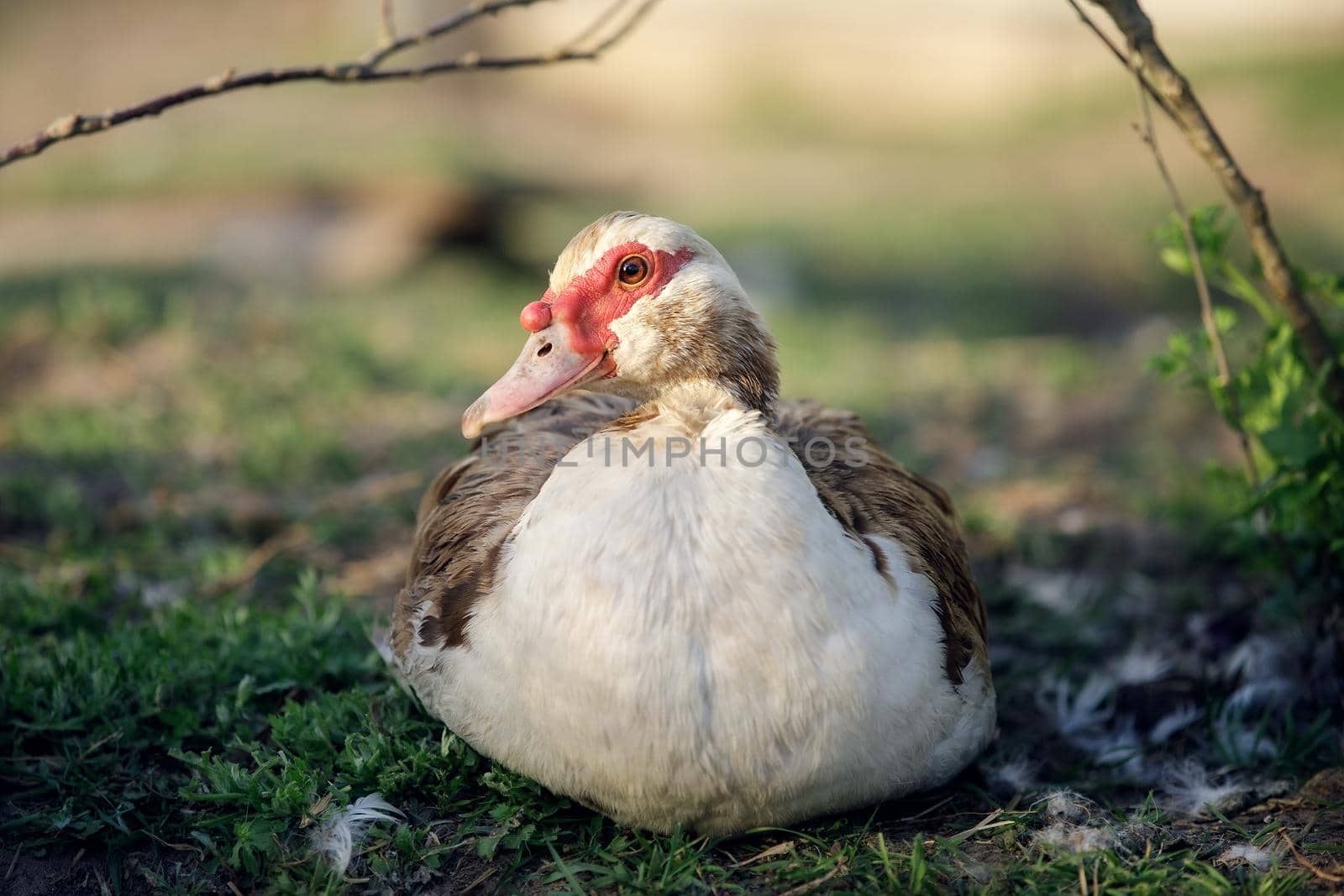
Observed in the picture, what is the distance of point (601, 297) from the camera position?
2891mm

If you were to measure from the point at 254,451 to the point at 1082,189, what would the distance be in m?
10.1

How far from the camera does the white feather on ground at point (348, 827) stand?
2.69 meters

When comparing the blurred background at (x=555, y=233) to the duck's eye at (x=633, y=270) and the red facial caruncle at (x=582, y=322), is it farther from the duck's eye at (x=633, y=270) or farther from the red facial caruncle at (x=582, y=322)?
the duck's eye at (x=633, y=270)

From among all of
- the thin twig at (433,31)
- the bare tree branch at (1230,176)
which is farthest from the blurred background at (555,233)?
the thin twig at (433,31)

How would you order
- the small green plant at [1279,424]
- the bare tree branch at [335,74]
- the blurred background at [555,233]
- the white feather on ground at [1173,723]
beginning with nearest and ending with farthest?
the bare tree branch at [335,74] < the small green plant at [1279,424] < the white feather on ground at [1173,723] < the blurred background at [555,233]

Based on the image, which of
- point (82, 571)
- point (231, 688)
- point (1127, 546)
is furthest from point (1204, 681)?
point (82, 571)

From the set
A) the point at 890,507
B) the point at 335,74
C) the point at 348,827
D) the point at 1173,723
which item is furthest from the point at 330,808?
the point at 1173,723

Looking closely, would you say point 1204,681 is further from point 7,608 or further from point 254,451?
point 254,451

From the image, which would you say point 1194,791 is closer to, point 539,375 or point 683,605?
point 683,605

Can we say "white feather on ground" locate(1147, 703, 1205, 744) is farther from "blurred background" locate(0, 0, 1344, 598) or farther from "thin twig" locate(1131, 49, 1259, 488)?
"blurred background" locate(0, 0, 1344, 598)

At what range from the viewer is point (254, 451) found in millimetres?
5641

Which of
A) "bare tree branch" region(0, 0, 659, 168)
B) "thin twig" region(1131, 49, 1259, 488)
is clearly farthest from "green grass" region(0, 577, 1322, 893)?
"bare tree branch" region(0, 0, 659, 168)

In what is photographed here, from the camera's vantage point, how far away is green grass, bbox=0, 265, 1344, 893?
2.73 meters

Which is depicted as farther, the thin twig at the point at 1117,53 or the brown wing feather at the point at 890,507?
the thin twig at the point at 1117,53
